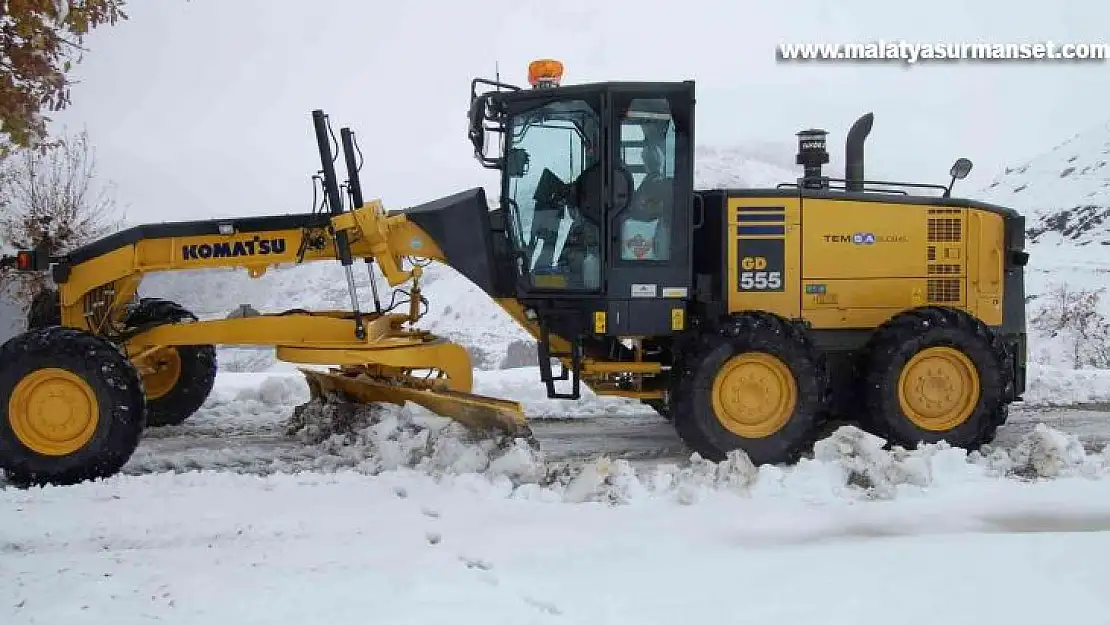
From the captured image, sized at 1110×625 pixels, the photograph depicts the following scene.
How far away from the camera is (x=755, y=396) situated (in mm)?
6656

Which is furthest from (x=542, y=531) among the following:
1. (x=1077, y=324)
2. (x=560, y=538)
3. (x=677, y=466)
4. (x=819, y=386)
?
(x=1077, y=324)

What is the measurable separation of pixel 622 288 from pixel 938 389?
92.6 inches

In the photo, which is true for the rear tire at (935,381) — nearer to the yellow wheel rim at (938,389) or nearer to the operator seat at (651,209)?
the yellow wheel rim at (938,389)

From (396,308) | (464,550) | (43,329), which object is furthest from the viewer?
(396,308)

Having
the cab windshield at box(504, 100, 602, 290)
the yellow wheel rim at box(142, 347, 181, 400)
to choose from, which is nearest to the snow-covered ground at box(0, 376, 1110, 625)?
the cab windshield at box(504, 100, 602, 290)

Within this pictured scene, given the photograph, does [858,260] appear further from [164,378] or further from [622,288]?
[164,378]

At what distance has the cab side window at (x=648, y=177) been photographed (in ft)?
21.3

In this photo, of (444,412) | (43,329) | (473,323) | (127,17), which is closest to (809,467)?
(444,412)

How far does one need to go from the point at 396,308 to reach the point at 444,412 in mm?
1131

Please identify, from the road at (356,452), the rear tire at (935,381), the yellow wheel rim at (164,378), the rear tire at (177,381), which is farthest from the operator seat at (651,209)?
the yellow wheel rim at (164,378)

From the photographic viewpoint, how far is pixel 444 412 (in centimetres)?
642

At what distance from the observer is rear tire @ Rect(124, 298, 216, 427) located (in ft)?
25.8

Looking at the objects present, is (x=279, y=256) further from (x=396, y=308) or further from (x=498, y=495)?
(x=498, y=495)

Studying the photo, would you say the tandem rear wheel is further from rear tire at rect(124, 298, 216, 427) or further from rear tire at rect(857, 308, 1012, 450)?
rear tire at rect(124, 298, 216, 427)
